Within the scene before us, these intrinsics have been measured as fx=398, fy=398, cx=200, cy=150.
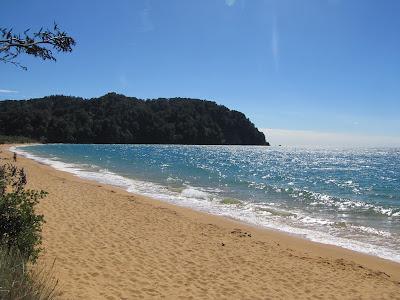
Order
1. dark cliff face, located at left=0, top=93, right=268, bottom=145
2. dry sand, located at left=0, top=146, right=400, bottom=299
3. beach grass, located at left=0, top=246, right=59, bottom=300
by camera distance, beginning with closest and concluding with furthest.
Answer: beach grass, located at left=0, top=246, right=59, bottom=300 → dry sand, located at left=0, top=146, right=400, bottom=299 → dark cliff face, located at left=0, top=93, right=268, bottom=145

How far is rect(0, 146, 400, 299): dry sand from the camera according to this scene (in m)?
7.46

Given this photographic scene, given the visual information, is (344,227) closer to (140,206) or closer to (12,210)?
(140,206)

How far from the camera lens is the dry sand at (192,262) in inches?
294

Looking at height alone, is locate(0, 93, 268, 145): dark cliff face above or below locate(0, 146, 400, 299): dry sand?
above

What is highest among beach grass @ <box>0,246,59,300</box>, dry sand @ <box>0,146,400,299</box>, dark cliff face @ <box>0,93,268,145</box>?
dark cliff face @ <box>0,93,268,145</box>

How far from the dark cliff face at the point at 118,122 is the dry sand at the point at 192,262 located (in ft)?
464

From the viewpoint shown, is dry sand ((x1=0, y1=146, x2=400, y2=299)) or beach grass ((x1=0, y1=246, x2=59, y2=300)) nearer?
beach grass ((x1=0, y1=246, x2=59, y2=300))

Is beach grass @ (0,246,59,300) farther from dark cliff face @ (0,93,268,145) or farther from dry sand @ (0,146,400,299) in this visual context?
dark cliff face @ (0,93,268,145)

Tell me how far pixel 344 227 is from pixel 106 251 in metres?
10.2

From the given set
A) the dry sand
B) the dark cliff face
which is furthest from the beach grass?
the dark cliff face

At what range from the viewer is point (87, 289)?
22.1 ft

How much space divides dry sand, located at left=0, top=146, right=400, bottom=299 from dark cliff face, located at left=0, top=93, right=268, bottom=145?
464 feet

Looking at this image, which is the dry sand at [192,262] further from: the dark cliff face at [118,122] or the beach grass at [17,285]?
the dark cliff face at [118,122]

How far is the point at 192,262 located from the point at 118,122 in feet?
555
